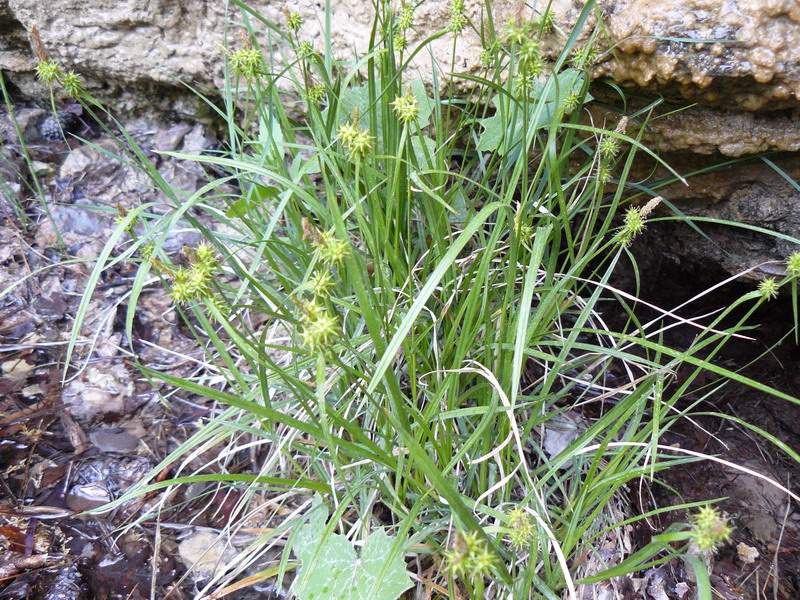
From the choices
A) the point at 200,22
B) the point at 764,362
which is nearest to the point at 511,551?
the point at 764,362

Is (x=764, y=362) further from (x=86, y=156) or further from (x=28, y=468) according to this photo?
(x=86, y=156)

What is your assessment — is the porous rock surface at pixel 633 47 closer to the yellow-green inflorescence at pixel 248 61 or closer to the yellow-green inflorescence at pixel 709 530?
the yellow-green inflorescence at pixel 248 61

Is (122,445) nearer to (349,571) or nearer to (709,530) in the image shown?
(349,571)

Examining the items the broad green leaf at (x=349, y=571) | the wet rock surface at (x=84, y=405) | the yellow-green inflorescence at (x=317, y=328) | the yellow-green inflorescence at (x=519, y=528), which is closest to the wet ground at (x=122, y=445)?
the wet rock surface at (x=84, y=405)

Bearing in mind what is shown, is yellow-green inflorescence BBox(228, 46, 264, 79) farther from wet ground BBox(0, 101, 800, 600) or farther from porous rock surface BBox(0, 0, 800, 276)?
wet ground BBox(0, 101, 800, 600)

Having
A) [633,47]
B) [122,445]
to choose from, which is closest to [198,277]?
[122,445]

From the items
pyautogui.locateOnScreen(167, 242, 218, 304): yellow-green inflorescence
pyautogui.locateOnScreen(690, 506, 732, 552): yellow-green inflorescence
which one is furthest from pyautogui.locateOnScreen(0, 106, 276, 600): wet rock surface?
pyautogui.locateOnScreen(690, 506, 732, 552): yellow-green inflorescence
